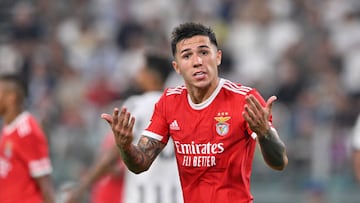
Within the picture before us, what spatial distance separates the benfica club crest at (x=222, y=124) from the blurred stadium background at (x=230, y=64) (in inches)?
245

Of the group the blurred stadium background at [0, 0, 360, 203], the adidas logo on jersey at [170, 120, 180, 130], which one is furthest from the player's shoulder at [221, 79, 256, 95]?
the blurred stadium background at [0, 0, 360, 203]

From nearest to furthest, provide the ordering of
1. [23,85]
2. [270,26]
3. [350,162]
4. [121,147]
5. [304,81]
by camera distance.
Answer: [121,147]
[23,85]
[350,162]
[304,81]
[270,26]

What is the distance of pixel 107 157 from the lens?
1012 centimetres

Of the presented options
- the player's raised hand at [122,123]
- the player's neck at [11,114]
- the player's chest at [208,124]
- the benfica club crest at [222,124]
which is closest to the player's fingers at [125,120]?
the player's raised hand at [122,123]

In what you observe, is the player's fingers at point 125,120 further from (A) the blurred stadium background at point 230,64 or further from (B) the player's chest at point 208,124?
(A) the blurred stadium background at point 230,64

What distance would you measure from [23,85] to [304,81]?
282 inches

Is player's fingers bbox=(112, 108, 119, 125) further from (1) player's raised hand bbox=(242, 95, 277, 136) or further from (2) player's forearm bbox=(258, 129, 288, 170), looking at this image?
(2) player's forearm bbox=(258, 129, 288, 170)

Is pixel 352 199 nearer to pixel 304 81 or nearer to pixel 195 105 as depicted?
pixel 304 81

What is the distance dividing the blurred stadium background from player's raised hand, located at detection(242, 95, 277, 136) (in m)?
6.68

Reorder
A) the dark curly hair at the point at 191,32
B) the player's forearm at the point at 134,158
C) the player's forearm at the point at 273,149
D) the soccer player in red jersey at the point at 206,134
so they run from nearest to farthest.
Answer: the player's forearm at the point at 273,149 < the player's forearm at the point at 134,158 < the soccer player in red jersey at the point at 206,134 < the dark curly hair at the point at 191,32

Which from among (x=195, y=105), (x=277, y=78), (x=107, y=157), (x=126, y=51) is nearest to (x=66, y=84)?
(x=126, y=51)

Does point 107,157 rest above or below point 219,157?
above

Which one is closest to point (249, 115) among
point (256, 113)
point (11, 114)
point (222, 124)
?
point (256, 113)

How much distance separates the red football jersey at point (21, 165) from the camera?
9.52 metres
